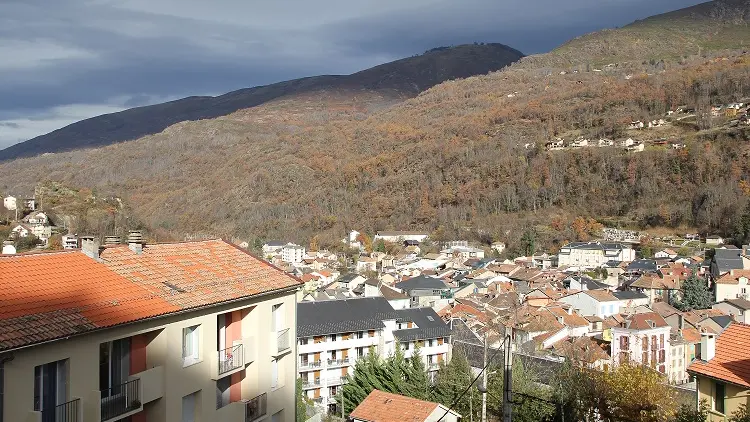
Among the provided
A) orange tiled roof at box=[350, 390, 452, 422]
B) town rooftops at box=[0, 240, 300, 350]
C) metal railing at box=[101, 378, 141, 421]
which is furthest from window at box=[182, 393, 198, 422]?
orange tiled roof at box=[350, 390, 452, 422]

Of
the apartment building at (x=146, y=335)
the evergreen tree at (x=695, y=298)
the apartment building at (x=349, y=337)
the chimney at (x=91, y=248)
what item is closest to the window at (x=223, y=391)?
the apartment building at (x=146, y=335)

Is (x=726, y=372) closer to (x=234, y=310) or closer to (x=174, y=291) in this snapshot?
(x=234, y=310)

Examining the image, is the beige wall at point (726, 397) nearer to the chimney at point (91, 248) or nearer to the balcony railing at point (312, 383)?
the chimney at point (91, 248)

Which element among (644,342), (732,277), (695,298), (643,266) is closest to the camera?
(644,342)

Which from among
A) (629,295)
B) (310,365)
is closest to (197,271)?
(310,365)

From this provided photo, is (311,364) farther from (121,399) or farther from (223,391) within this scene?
(121,399)
